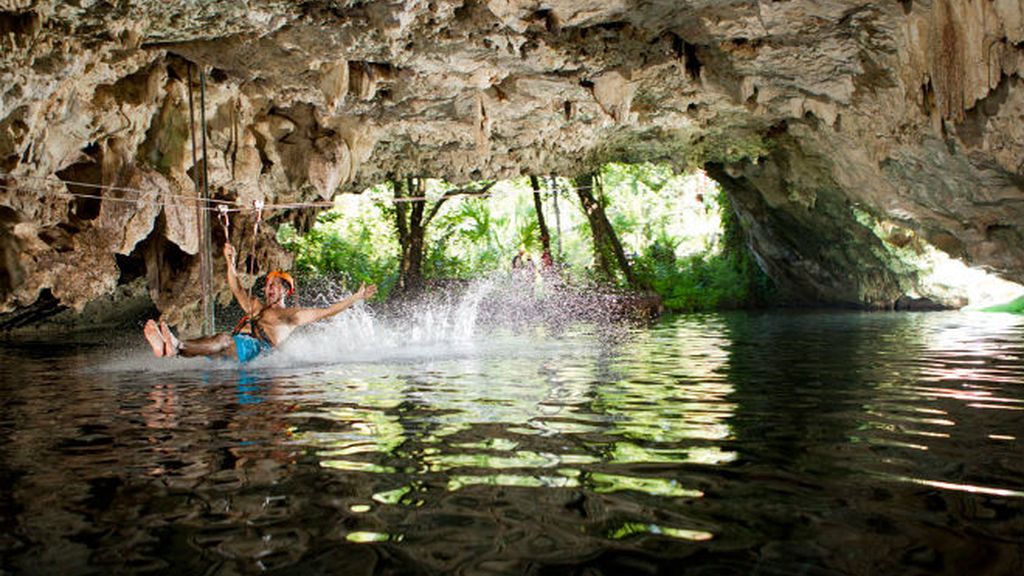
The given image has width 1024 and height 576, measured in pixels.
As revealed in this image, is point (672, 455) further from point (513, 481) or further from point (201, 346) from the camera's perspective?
point (201, 346)

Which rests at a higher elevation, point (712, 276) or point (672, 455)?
point (712, 276)

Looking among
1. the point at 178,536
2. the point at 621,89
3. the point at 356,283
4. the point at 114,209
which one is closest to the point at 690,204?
the point at 356,283

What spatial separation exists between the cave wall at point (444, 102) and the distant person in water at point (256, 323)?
2.55 metres

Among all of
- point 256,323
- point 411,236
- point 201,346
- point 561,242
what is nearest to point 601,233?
point 411,236

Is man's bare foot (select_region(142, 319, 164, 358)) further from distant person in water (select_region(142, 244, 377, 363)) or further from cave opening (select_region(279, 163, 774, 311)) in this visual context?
cave opening (select_region(279, 163, 774, 311))

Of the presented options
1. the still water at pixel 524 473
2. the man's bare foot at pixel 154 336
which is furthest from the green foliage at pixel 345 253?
the still water at pixel 524 473

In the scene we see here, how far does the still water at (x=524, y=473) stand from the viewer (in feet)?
8.07

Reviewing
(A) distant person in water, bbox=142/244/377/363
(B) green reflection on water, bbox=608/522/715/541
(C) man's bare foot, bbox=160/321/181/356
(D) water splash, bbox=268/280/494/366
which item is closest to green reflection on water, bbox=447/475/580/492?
(B) green reflection on water, bbox=608/522/715/541

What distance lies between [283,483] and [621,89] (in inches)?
385

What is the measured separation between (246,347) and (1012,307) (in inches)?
707

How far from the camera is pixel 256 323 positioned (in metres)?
9.86

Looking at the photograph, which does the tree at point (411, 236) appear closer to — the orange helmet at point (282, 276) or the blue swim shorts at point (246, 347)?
the orange helmet at point (282, 276)

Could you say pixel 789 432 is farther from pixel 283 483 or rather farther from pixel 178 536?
pixel 178 536

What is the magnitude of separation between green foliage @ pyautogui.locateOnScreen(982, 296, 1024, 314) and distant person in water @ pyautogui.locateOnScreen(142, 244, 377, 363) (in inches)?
646
